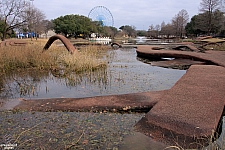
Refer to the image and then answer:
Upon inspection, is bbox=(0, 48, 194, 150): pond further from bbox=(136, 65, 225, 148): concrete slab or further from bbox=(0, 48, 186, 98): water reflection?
bbox=(136, 65, 225, 148): concrete slab

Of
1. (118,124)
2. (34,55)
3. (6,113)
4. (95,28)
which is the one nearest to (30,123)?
(6,113)

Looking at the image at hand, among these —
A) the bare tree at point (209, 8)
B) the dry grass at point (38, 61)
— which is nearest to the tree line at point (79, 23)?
the bare tree at point (209, 8)

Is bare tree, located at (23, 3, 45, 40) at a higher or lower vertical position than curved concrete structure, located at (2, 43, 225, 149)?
higher

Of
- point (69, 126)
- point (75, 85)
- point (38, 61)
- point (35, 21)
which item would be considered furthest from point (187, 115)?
point (35, 21)

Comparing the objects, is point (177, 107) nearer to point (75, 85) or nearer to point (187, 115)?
point (187, 115)

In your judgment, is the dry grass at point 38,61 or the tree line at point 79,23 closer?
the dry grass at point 38,61

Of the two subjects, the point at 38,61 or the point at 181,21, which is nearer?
the point at 38,61

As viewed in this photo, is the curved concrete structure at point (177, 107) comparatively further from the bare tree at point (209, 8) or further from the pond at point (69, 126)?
the bare tree at point (209, 8)

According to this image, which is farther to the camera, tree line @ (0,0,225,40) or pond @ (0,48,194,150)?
tree line @ (0,0,225,40)

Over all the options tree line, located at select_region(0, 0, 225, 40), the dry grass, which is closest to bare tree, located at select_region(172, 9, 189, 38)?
tree line, located at select_region(0, 0, 225, 40)

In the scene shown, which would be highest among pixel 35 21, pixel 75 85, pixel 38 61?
pixel 35 21

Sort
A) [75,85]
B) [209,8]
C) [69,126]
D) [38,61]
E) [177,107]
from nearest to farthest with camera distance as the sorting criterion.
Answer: [69,126] < [177,107] < [75,85] < [38,61] < [209,8]

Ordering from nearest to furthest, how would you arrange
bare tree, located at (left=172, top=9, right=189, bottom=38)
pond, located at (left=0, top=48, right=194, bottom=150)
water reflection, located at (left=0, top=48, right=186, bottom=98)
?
pond, located at (left=0, top=48, right=194, bottom=150), water reflection, located at (left=0, top=48, right=186, bottom=98), bare tree, located at (left=172, top=9, right=189, bottom=38)

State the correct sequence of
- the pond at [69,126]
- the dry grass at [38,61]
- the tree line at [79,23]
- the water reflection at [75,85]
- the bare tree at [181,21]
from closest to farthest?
the pond at [69,126] → the water reflection at [75,85] → the dry grass at [38,61] → the tree line at [79,23] → the bare tree at [181,21]
